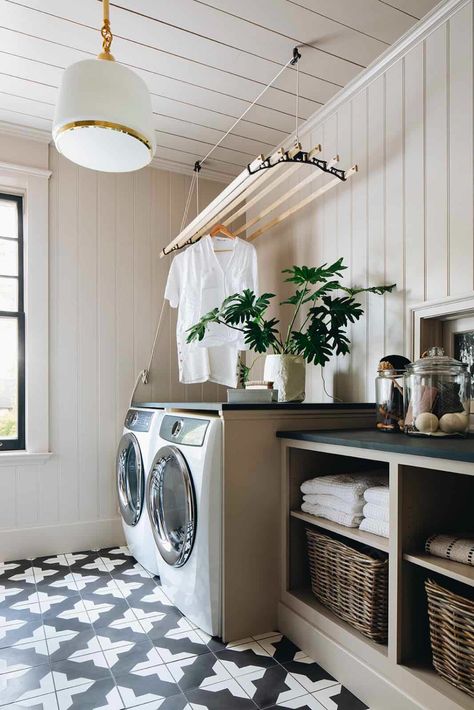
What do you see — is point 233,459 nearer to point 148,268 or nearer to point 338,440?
point 338,440

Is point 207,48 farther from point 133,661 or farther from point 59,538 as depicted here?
point 59,538

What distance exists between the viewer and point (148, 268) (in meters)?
3.29

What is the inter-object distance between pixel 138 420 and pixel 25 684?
1.35m

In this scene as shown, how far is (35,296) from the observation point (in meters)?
2.97

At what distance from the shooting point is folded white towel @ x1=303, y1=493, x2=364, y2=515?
167cm

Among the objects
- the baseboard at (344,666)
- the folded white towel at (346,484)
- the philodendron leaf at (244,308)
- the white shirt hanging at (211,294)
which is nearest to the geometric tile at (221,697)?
the baseboard at (344,666)

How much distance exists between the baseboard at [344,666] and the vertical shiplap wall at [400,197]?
1022 millimetres

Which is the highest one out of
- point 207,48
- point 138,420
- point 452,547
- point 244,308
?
point 207,48

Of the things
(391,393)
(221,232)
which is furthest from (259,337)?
(221,232)

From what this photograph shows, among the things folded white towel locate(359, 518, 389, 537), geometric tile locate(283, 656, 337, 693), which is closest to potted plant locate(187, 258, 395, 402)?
folded white towel locate(359, 518, 389, 537)

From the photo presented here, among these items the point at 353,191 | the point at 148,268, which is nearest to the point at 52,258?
the point at 148,268

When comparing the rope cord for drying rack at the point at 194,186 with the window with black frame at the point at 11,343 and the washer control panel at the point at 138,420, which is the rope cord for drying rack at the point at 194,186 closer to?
the washer control panel at the point at 138,420

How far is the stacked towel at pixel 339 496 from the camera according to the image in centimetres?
168

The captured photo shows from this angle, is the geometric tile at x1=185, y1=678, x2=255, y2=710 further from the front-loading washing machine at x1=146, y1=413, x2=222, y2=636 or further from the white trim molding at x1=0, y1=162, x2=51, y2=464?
the white trim molding at x1=0, y1=162, x2=51, y2=464
